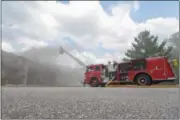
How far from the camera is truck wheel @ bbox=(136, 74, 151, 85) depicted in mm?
12016

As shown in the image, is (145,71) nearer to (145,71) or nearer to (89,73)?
(145,71)

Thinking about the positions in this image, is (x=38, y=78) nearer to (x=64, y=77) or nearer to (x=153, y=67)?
(x=64, y=77)

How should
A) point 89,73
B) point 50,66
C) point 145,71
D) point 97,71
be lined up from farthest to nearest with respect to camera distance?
point 50,66 → point 89,73 → point 97,71 → point 145,71

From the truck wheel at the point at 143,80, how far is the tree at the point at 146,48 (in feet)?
41.9

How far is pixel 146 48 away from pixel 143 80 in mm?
14241

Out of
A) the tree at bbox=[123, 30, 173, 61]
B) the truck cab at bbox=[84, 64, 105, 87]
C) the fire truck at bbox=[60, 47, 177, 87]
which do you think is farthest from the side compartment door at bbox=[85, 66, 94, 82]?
the tree at bbox=[123, 30, 173, 61]

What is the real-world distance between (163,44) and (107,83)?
14064 mm

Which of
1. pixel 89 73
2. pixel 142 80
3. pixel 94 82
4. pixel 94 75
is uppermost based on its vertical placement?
pixel 89 73

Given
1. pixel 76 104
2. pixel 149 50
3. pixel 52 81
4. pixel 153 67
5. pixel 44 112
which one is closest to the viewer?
pixel 44 112

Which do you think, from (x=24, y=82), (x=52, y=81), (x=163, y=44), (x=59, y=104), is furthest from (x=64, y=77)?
(x=59, y=104)

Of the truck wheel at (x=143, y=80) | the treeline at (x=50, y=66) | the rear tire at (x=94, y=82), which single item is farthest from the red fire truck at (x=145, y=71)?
the treeline at (x=50, y=66)

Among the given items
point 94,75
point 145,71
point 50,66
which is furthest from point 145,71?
point 50,66

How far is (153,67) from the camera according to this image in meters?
12.1

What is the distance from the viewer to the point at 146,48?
25875 millimetres
